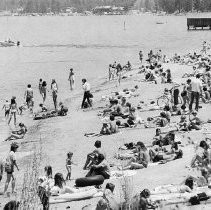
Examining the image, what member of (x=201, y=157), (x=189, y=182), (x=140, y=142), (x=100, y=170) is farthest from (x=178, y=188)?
(x=140, y=142)

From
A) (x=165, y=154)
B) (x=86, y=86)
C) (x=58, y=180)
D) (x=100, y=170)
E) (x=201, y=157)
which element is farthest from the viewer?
(x=86, y=86)

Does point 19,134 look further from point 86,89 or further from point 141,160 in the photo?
point 141,160

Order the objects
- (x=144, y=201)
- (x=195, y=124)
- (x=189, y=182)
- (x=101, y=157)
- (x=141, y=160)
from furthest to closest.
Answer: (x=195, y=124) < (x=141, y=160) < (x=101, y=157) < (x=189, y=182) < (x=144, y=201)

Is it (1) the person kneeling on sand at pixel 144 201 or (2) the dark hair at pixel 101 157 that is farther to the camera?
(2) the dark hair at pixel 101 157

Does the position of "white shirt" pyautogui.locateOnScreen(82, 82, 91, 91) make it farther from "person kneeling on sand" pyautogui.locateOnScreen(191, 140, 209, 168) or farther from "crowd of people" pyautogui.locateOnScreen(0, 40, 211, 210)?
"person kneeling on sand" pyautogui.locateOnScreen(191, 140, 209, 168)

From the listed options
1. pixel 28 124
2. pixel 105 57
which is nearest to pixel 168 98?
pixel 28 124

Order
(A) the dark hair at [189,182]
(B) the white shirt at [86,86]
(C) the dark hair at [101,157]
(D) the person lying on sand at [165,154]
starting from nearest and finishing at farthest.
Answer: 1. (A) the dark hair at [189,182]
2. (C) the dark hair at [101,157]
3. (D) the person lying on sand at [165,154]
4. (B) the white shirt at [86,86]

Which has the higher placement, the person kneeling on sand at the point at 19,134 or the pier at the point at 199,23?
the pier at the point at 199,23

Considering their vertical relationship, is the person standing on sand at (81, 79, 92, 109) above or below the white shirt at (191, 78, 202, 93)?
below

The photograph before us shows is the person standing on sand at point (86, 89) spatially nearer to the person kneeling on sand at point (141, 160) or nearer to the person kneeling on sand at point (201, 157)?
the person kneeling on sand at point (141, 160)

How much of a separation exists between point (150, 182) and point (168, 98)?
9.43 metres

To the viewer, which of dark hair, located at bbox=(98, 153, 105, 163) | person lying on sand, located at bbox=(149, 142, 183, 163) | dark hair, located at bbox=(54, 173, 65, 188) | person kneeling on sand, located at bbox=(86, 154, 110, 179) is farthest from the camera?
person lying on sand, located at bbox=(149, 142, 183, 163)

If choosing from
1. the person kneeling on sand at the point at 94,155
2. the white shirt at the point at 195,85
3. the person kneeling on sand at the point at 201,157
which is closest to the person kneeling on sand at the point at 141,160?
the person kneeling on sand at the point at 94,155

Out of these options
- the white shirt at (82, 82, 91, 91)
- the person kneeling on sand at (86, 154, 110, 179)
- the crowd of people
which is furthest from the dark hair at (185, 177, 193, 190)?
the white shirt at (82, 82, 91, 91)
